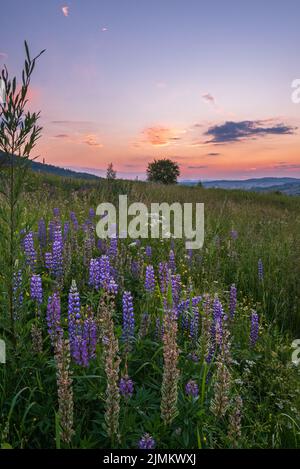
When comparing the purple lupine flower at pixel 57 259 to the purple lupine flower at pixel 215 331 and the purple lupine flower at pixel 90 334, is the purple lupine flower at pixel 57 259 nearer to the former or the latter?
the purple lupine flower at pixel 90 334

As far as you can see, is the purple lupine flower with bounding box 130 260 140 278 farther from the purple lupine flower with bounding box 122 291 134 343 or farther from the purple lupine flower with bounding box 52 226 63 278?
the purple lupine flower with bounding box 122 291 134 343

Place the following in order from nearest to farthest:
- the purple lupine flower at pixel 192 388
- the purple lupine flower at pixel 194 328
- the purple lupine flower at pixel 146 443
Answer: the purple lupine flower at pixel 146 443 < the purple lupine flower at pixel 192 388 < the purple lupine flower at pixel 194 328

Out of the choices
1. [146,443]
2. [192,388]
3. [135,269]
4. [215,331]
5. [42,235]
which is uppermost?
[42,235]

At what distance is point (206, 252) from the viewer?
6.54 m

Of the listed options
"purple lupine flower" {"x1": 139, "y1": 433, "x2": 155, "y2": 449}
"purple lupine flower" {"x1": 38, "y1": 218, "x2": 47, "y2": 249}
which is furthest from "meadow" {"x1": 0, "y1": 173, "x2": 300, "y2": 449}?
"purple lupine flower" {"x1": 38, "y1": 218, "x2": 47, "y2": 249}

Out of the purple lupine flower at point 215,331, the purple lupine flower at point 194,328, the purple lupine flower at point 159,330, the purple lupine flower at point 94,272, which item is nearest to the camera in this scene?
the purple lupine flower at point 215,331

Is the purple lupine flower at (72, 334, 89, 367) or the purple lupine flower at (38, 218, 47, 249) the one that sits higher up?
the purple lupine flower at (38, 218, 47, 249)

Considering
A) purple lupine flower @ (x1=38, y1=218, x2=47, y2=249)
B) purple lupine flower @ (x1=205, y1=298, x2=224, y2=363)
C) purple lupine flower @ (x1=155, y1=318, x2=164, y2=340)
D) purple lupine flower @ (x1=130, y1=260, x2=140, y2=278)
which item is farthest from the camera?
purple lupine flower @ (x1=38, y1=218, x2=47, y2=249)

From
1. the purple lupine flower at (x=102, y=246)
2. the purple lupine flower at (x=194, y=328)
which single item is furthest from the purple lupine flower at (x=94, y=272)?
the purple lupine flower at (x=102, y=246)

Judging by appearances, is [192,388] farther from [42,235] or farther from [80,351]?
[42,235]

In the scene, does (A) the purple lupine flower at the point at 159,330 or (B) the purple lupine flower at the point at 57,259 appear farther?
(B) the purple lupine flower at the point at 57,259

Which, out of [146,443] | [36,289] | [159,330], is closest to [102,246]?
[36,289]
